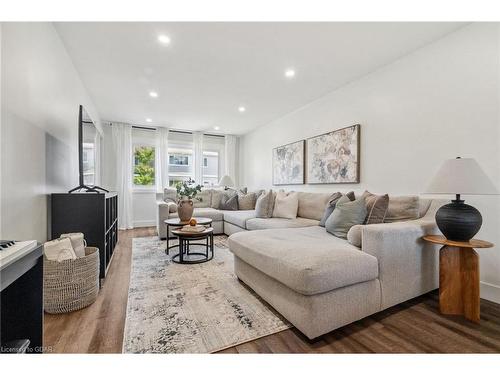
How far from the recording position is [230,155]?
6.41 m

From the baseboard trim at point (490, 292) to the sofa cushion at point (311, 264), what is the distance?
1210mm

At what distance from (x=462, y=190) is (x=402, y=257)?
24.4 inches

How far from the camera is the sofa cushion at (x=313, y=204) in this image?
334 cm

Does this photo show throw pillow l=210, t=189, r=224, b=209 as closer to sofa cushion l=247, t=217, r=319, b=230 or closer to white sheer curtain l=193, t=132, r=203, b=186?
white sheer curtain l=193, t=132, r=203, b=186

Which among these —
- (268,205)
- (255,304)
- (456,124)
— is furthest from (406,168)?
(255,304)

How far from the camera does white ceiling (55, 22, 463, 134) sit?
7.02 feet

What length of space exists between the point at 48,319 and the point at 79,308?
0.18 meters

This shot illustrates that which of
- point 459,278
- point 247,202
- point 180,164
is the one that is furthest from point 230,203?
point 459,278

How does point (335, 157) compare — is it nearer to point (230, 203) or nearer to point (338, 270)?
point (230, 203)

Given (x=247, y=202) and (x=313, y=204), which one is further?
(x=247, y=202)

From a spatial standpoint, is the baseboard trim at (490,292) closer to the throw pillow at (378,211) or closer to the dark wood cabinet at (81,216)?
the throw pillow at (378,211)

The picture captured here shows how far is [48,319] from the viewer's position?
165cm

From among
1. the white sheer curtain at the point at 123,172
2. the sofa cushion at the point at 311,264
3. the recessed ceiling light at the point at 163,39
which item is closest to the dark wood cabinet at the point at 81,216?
Result: the sofa cushion at the point at 311,264

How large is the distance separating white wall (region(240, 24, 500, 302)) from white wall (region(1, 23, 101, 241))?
3.38m
